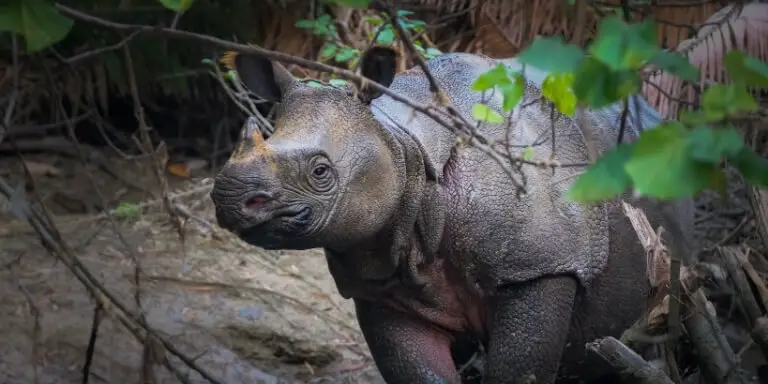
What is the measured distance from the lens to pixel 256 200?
9.69ft

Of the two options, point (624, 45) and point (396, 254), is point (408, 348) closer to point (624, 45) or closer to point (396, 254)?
point (396, 254)

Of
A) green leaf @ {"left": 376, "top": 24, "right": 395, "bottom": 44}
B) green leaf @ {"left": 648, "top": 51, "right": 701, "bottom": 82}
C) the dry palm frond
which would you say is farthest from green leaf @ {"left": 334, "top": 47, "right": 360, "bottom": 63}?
green leaf @ {"left": 648, "top": 51, "right": 701, "bottom": 82}

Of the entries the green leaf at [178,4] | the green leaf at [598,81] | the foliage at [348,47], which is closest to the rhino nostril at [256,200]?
the green leaf at [178,4]

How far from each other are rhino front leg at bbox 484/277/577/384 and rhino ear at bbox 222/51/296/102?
37.6 inches

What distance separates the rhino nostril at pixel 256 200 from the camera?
293cm

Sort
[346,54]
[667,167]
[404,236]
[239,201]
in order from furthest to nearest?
[346,54]
[404,236]
[239,201]
[667,167]

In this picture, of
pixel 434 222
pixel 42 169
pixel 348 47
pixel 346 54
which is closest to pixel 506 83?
pixel 434 222

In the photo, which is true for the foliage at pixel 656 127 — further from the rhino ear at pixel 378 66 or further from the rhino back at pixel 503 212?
the rhino back at pixel 503 212

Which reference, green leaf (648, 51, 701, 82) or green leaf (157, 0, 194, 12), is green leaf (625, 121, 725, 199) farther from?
green leaf (157, 0, 194, 12)

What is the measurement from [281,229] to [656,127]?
5.05ft

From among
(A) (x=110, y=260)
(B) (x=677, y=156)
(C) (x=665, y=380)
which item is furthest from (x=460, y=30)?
(B) (x=677, y=156)

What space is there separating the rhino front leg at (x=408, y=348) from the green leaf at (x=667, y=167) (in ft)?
7.15

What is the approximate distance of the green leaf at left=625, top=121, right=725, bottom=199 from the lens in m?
1.56

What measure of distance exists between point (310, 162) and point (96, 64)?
4041 mm
